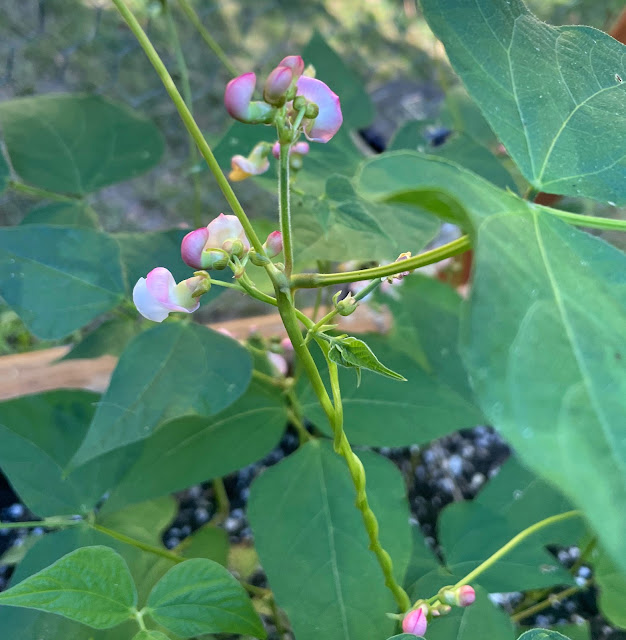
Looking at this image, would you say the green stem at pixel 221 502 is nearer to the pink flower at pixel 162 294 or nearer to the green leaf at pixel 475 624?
the green leaf at pixel 475 624

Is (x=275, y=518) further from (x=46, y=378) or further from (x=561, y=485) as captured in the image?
(x=46, y=378)

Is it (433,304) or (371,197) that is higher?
(371,197)

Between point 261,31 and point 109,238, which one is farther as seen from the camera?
point 261,31

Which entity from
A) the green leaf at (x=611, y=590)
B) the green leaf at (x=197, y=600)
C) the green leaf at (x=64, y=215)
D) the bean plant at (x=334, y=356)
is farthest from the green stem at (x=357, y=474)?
the green leaf at (x=64, y=215)

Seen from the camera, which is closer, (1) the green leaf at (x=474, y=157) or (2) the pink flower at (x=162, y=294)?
(2) the pink flower at (x=162, y=294)

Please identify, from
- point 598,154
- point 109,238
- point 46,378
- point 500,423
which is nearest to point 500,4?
point 598,154

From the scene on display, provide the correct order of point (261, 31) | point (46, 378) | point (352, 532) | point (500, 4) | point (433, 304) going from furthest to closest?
point (261, 31) < point (46, 378) < point (433, 304) < point (352, 532) < point (500, 4)
